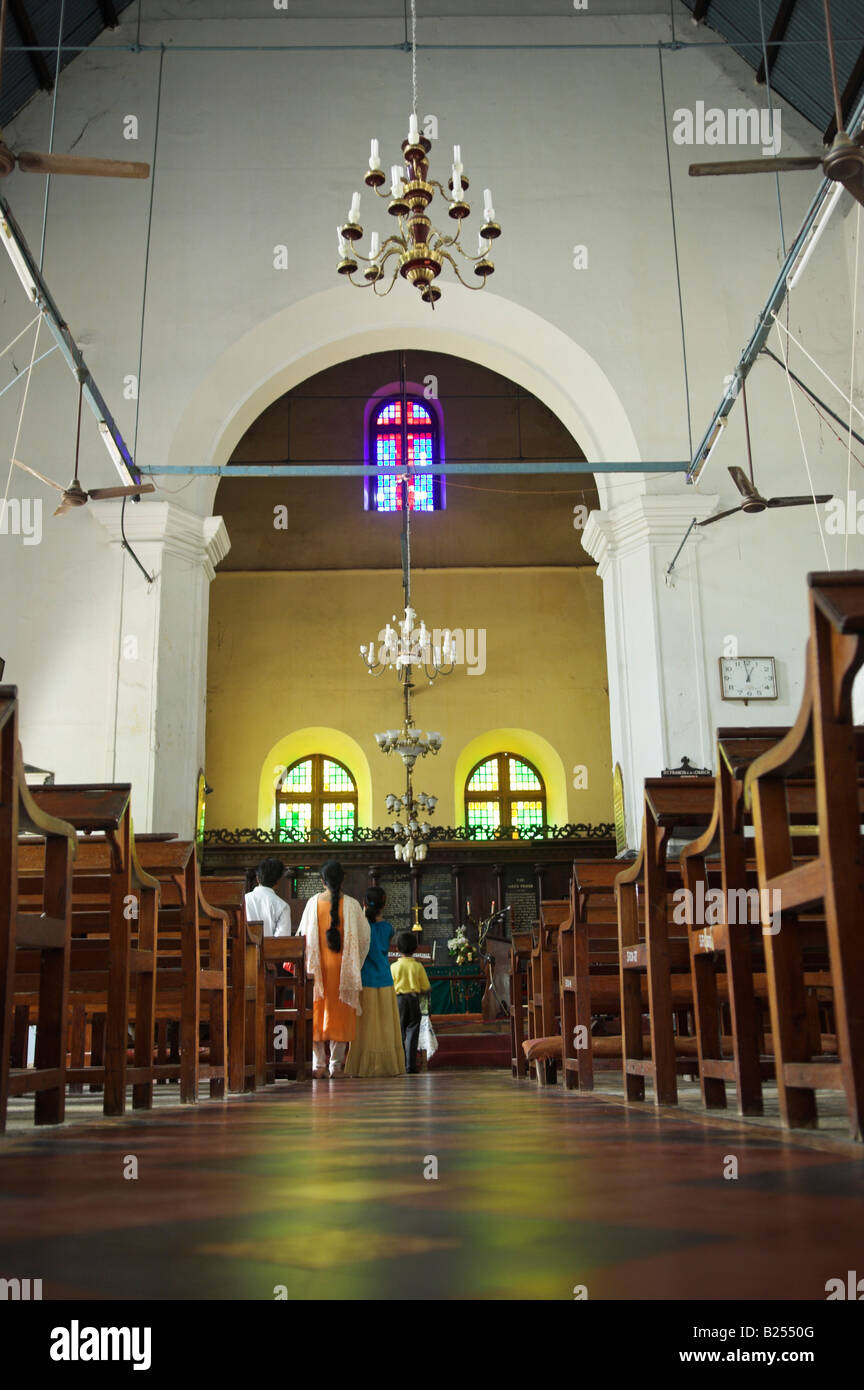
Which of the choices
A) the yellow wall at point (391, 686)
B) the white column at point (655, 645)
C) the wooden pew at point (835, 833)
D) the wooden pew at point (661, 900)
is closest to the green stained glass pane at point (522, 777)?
the yellow wall at point (391, 686)

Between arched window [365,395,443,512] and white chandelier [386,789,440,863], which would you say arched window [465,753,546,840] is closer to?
white chandelier [386,789,440,863]

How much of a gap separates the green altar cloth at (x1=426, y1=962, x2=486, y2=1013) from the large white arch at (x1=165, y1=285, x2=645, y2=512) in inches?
210

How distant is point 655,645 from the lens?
33.3ft

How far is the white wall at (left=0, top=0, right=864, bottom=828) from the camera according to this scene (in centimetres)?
1021

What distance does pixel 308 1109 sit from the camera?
3.31 metres

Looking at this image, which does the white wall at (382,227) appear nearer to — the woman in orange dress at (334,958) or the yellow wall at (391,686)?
the woman in orange dress at (334,958)

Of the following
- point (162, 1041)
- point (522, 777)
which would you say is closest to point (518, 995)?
point (162, 1041)

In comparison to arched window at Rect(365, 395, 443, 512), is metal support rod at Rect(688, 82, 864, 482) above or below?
below

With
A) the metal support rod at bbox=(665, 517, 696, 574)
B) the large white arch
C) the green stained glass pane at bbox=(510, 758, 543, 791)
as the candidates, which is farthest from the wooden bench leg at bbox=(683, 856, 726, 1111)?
the green stained glass pane at bbox=(510, 758, 543, 791)

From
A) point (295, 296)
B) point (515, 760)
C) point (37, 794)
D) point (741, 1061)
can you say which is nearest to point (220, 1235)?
point (741, 1061)

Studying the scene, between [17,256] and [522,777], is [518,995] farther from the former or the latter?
Answer: [522,777]

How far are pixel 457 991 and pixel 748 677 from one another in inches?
197

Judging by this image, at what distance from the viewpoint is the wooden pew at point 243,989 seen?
541 cm
